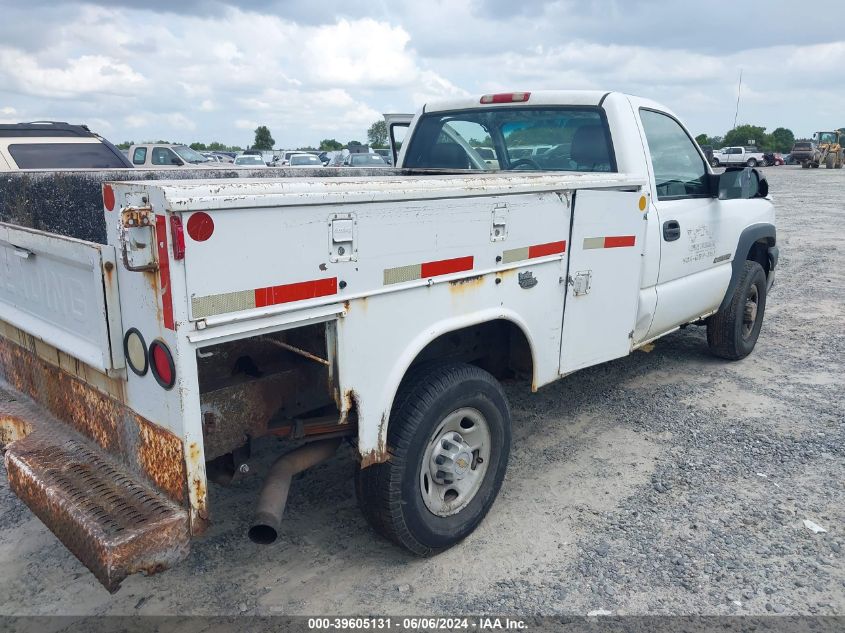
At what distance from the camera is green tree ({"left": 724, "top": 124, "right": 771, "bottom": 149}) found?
6013 centimetres

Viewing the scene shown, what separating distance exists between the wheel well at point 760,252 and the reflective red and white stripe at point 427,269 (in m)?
3.99

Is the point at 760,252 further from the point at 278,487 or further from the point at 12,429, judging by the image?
the point at 12,429

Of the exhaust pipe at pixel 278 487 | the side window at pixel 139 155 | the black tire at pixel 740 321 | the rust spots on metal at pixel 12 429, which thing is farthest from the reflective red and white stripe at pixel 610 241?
the side window at pixel 139 155

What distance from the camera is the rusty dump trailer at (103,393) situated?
2344 millimetres

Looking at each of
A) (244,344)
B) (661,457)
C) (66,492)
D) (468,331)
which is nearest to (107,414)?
(66,492)

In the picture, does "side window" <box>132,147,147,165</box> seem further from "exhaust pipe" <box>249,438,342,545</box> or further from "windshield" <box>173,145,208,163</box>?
"exhaust pipe" <box>249,438,342,545</box>

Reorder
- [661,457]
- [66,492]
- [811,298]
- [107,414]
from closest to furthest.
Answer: [66,492] → [107,414] → [661,457] → [811,298]

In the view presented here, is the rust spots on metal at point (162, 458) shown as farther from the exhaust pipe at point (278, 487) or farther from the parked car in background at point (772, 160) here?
the parked car in background at point (772, 160)

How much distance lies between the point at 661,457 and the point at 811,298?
5.52 m

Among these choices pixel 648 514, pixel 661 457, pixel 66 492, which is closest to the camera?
pixel 66 492

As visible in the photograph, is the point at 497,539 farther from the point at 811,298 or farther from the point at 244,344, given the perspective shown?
the point at 811,298

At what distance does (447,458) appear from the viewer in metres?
3.23

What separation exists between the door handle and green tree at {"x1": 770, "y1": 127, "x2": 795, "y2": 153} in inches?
2635

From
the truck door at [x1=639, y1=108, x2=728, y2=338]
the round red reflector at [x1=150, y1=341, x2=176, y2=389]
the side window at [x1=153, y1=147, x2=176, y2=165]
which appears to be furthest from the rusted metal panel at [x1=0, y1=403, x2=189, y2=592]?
the side window at [x1=153, y1=147, x2=176, y2=165]
